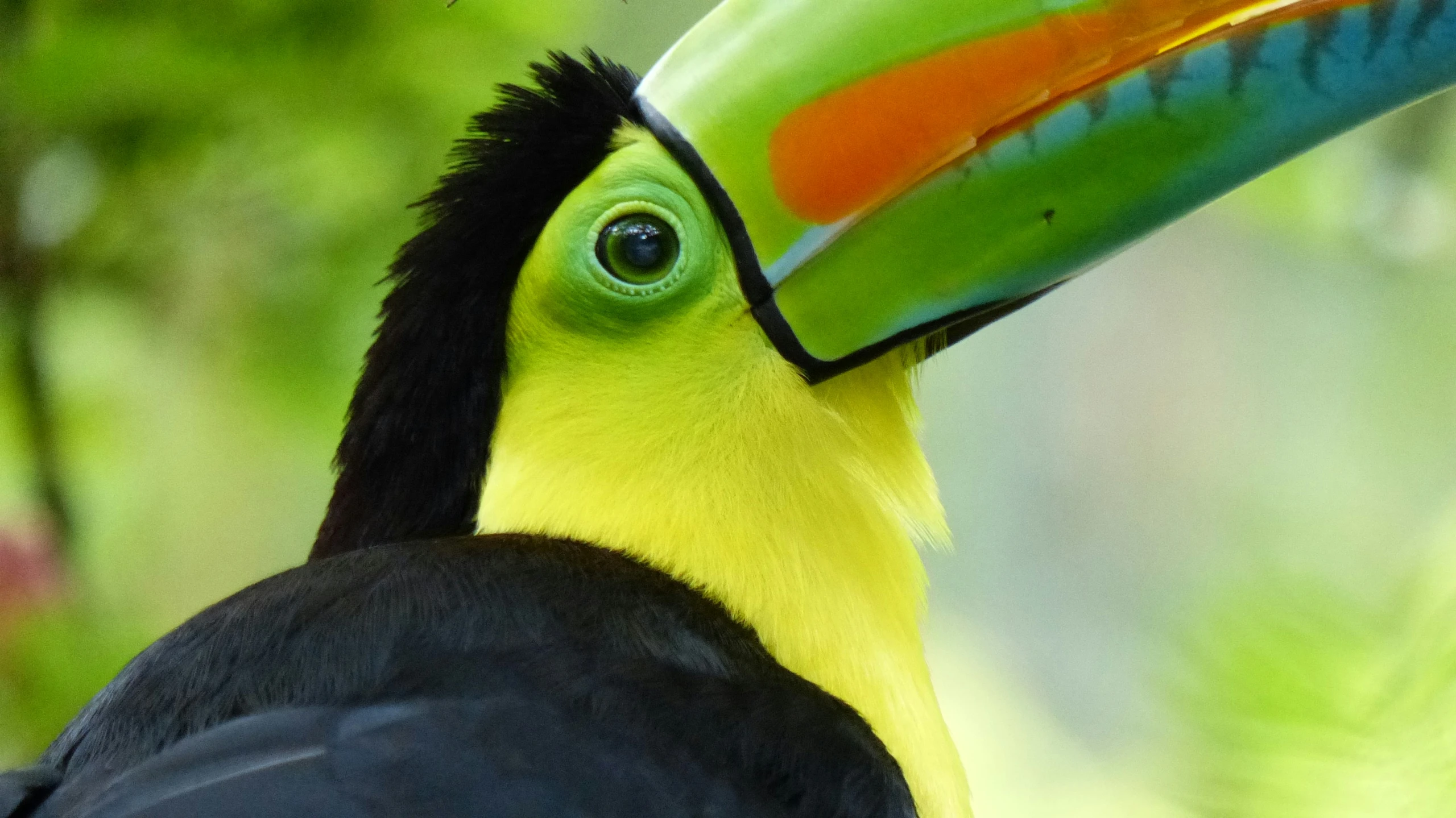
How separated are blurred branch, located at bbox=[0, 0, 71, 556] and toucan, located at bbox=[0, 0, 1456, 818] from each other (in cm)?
66

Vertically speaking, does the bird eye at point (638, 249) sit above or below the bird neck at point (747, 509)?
above

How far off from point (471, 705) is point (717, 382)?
0.36 m

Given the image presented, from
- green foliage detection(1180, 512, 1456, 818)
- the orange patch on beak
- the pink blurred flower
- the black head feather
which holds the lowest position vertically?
the pink blurred flower

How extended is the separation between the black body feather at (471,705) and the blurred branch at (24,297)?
0.75m

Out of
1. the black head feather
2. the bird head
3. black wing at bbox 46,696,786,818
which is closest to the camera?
black wing at bbox 46,696,786,818

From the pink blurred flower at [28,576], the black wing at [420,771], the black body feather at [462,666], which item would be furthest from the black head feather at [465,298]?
the pink blurred flower at [28,576]

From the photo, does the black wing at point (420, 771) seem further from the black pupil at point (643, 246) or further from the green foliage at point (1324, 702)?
the green foliage at point (1324, 702)

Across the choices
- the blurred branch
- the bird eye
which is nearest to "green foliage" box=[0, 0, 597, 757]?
the blurred branch

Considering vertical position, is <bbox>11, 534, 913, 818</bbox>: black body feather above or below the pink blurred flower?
above

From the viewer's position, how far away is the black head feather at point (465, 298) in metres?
1.32

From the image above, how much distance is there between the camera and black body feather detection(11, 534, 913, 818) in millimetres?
1014

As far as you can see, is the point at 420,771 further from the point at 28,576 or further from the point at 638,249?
the point at 28,576

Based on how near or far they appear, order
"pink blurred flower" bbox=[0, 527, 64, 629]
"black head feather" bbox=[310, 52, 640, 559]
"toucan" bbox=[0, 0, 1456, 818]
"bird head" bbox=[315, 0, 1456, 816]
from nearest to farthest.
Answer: "toucan" bbox=[0, 0, 1456, 818] < "bird head" bbox=[315, 0, 1456, 816] < "black head feather" bbox=[310, 52, 640, 559] < "pink blurred flower" bbox=[0, 527, 64, 629]

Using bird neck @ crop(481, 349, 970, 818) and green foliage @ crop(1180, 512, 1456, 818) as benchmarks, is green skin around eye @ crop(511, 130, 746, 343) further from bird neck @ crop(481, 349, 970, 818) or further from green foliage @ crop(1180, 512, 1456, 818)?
green foliage @ crop(1180, 512, 1456, 818)
